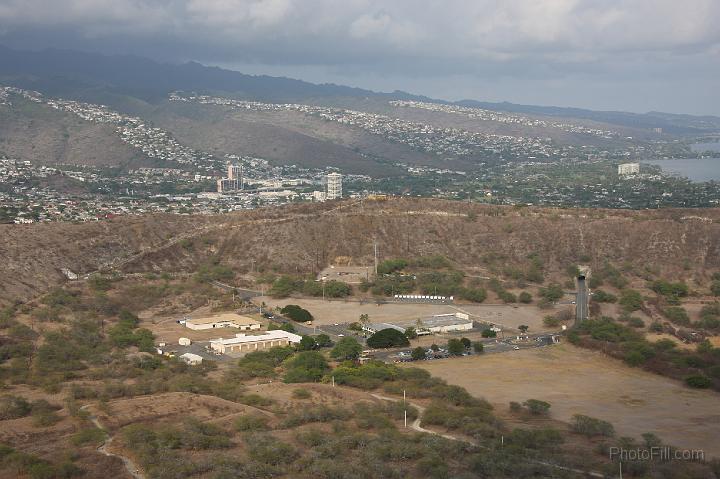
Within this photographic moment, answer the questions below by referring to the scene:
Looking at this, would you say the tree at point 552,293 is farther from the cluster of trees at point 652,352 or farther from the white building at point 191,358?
the white building at point 191,358

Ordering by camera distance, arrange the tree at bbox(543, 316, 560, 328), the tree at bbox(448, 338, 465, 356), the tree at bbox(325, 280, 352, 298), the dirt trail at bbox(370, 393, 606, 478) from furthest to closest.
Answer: the tree at bbox(325, 280, 352, 298)
the tree at bbox(543, 316, 560, 328)
the tree at bbox(448, 338, 465, 356)
the dirt trail at bbox(370, 393, 606, 478)

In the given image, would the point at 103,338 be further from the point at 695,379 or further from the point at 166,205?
the point at 166,205

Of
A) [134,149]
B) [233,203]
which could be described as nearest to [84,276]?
[233,203]

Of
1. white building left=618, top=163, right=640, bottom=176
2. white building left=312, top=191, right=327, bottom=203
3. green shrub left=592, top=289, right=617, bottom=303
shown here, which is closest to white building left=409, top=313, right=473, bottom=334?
green shrub left=592, top=289, right=617, bottom=303

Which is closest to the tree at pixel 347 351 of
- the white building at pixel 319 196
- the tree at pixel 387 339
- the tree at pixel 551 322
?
the tree at pixel 387 339

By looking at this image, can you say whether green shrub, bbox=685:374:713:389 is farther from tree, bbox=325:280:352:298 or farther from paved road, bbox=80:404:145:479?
tree, bbox=325:280:352:298

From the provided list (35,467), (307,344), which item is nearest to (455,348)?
(307,344)
